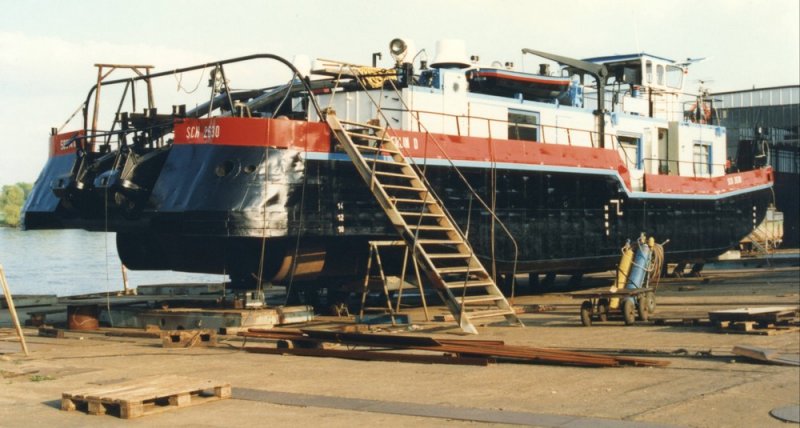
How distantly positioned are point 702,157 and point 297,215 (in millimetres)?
14410

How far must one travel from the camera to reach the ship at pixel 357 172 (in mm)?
15719

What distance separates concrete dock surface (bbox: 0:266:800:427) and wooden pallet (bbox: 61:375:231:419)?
0.33ft

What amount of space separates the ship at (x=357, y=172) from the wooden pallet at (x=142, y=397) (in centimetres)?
624

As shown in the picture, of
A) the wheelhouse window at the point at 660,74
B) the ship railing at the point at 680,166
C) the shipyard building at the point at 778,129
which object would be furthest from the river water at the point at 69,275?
the shipyard building at the point at 778,129

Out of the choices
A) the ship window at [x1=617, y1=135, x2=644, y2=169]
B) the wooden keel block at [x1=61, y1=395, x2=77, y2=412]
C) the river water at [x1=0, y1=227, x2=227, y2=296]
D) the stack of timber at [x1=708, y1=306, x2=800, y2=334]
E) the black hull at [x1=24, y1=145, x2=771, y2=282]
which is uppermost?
the ship window at [x1=617, y1=135, x2=644, y2=169]

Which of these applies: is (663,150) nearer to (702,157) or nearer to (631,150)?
(631,150)

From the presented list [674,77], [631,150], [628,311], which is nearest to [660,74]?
[674,77]

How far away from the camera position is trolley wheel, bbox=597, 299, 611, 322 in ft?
49.2

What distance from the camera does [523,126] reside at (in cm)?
2036

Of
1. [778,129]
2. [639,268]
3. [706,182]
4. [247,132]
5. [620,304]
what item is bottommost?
[620,304]

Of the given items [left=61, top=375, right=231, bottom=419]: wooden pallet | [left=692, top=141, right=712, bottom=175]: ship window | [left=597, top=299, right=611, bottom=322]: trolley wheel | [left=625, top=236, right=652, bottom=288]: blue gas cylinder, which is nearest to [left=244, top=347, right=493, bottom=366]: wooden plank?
[left=61, top=375, right=231, bottom=419]: wooden pallet

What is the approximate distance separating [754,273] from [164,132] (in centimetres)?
1864

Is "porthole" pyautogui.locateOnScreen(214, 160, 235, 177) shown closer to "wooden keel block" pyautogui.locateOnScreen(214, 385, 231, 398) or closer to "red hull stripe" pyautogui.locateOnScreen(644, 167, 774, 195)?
"wooden keel block" pyautogui.locateOnScreen(214, 385, 231, 398)

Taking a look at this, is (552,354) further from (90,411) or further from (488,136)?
(488,136)
